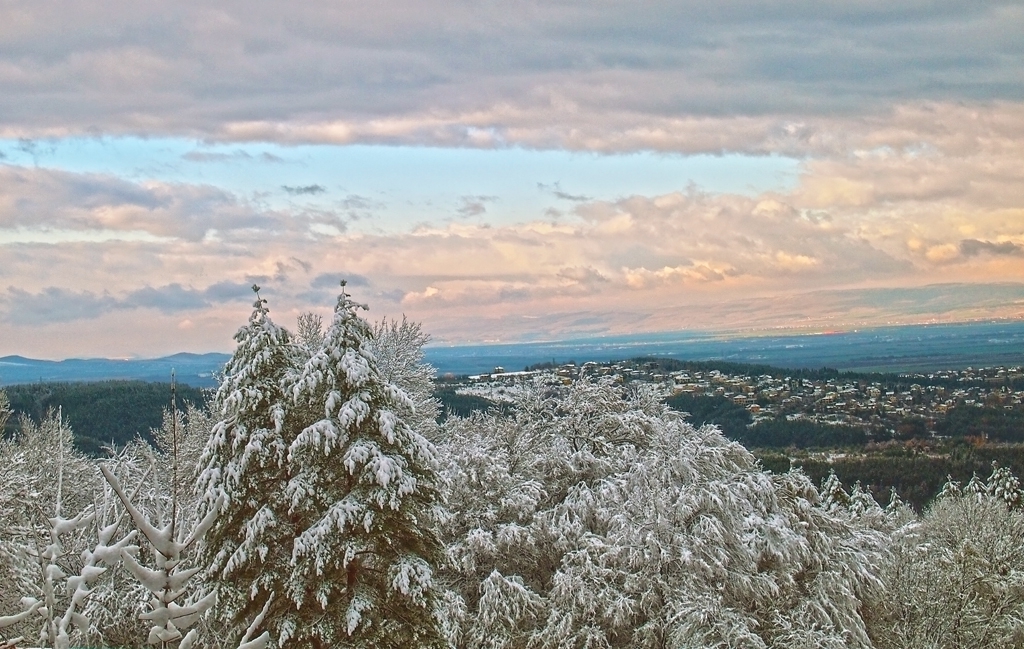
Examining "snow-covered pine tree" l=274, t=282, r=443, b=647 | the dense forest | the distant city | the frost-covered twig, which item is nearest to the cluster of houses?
the distant city

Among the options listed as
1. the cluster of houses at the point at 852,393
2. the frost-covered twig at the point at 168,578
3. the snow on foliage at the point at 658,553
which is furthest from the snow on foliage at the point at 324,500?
the cluster of houses at the point at 852,393

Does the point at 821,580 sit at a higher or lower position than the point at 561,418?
lower

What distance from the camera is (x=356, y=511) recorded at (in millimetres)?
16578

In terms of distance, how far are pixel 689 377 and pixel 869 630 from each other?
69202 millimetres

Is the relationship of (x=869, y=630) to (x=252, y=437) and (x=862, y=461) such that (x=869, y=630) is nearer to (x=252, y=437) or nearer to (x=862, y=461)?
(x=252, y=437)

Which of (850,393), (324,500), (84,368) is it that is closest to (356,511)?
(324,500)

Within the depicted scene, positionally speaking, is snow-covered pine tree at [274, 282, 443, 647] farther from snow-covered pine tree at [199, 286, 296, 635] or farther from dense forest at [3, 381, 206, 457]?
dense forest at [3, 381, 206, 457]

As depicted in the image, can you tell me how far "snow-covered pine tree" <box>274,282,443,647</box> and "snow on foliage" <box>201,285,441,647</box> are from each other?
2 centimetres

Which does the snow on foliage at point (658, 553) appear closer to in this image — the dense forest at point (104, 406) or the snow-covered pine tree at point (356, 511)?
the snow-covered pine tree at point (356, 511)

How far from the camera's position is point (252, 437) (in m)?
17.2

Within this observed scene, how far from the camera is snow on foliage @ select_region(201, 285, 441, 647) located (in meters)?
16.4

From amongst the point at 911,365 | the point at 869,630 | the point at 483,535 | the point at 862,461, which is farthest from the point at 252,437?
the point at 911,365

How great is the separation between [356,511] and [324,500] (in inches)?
32.8

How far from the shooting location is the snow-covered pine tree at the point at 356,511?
53.6 feet
